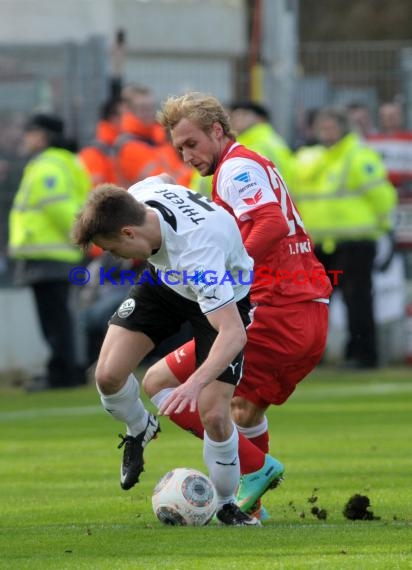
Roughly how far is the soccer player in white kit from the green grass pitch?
392 millimetres

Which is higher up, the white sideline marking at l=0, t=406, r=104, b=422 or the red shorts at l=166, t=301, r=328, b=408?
the red shorts at l=166, t=301, r=328, b=408

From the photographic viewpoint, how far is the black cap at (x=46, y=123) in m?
16.8

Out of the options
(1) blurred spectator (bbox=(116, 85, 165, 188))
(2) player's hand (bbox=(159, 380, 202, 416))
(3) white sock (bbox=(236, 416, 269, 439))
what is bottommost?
(1) blurred spectator (bbox=(116, 85, 165, 188))

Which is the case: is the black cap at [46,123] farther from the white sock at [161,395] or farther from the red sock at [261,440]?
the white sock at [161,395]

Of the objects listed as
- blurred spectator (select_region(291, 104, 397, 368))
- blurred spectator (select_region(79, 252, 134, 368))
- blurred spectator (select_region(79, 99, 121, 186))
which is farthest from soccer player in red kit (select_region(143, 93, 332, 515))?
blurred spectator (select_region(291, 104, 397, 368))

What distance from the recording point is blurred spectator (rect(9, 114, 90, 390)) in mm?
16859

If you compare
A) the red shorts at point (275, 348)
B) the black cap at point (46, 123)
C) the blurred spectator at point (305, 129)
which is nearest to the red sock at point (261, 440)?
the red shorts at point (275, 348)

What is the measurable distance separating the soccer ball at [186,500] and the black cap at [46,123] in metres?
9.07

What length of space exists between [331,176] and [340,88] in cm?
186

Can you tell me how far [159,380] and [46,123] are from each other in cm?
884

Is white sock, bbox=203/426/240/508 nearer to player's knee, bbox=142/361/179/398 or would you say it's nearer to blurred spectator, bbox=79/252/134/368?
player's knee, bbox=142/361/179/398

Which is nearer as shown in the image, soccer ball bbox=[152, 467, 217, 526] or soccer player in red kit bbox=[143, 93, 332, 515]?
soccer ball bbox=[152, 467, 217, 526]

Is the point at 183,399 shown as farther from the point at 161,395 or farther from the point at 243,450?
the point at 243,450

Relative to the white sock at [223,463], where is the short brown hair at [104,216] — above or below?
above
